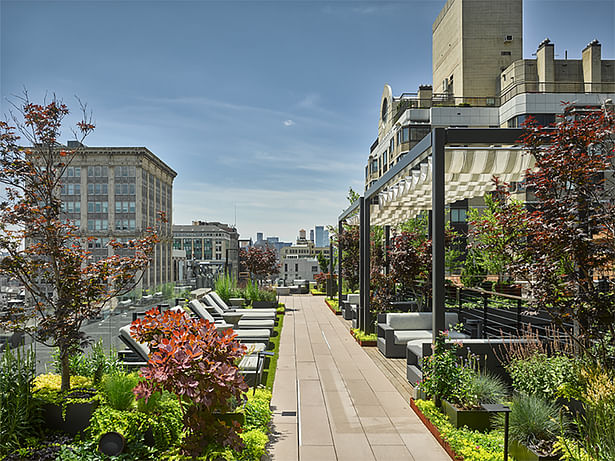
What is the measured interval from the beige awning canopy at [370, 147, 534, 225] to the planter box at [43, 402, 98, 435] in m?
4.33

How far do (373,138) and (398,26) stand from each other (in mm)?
36976

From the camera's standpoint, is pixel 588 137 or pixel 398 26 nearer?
pixel 588 137

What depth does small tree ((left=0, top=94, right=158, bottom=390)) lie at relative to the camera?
4168 millimetres

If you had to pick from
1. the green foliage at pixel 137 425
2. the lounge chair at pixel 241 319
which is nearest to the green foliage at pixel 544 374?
the green foliage at pixel 137 425

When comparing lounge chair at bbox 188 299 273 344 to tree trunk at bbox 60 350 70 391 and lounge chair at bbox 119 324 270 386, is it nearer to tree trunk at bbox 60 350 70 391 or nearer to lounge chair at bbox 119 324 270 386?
lounge chair at bbox 119 324 270 386

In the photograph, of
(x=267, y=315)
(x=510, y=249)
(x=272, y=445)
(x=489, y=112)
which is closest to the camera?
(x=272, y=445)

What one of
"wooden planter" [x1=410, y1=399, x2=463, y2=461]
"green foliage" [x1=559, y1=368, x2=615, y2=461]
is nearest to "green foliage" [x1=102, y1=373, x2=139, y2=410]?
"wooden planter" [x1=410, y1=399, x2=463, y2=461]

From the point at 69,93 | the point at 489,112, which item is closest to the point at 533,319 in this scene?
the point at 69,93

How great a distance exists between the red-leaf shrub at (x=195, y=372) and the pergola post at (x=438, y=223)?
99.3 inches

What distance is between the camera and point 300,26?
862 cm

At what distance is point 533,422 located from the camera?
143 inches

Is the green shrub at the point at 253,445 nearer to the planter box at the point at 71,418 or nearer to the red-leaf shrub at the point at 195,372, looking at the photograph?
the red-leaf shrub at the point at 195,372

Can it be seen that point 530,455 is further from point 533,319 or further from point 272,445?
point 533,319

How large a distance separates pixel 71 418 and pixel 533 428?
375 cm
